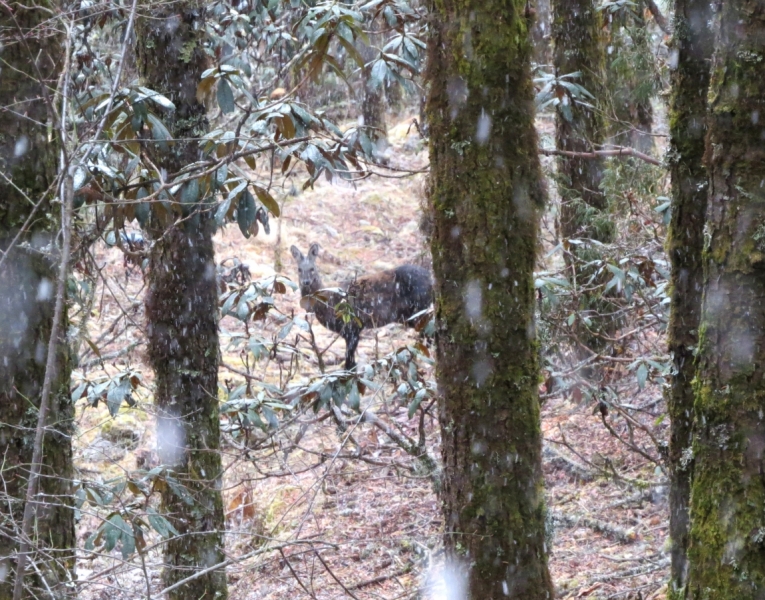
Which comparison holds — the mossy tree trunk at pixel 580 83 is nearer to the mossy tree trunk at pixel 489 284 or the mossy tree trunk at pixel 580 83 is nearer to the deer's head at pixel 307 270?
the deer's head at pixel 307 270

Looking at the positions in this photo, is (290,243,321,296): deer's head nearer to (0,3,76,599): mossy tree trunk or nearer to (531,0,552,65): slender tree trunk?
(531,0,552,65): slender tree trunk

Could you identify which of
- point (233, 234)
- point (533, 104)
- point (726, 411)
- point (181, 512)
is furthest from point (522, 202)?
point (233, 234)

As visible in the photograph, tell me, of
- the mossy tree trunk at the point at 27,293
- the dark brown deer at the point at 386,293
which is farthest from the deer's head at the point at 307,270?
the mossy tree trunk at the point at 27,293

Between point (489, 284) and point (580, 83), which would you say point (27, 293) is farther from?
point (580, 83)

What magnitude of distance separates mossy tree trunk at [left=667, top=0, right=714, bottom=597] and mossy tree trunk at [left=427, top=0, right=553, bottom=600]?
0.67 m

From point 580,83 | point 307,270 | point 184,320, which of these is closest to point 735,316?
point 184,320

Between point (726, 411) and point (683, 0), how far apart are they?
189 centimetres

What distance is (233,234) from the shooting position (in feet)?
53.3

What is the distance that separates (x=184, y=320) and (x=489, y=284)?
7.51 ft

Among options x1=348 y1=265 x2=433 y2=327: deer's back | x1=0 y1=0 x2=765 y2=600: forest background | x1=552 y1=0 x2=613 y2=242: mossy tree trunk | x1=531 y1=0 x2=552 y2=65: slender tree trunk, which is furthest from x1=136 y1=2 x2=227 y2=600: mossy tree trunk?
x1=531 y1=0 x2=552 y2=65: slender tree trunk

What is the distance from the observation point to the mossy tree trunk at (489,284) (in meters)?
3.09

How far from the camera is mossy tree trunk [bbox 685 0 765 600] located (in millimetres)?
2551

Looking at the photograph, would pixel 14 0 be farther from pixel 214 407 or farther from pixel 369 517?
pixel 369 517

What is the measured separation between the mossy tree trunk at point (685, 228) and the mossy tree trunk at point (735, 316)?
62 cm
